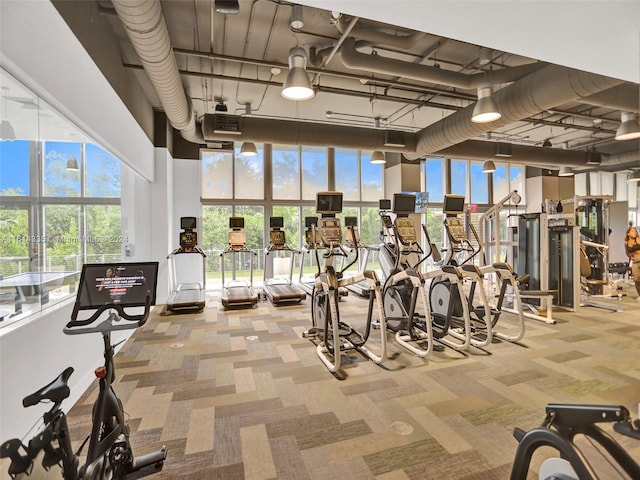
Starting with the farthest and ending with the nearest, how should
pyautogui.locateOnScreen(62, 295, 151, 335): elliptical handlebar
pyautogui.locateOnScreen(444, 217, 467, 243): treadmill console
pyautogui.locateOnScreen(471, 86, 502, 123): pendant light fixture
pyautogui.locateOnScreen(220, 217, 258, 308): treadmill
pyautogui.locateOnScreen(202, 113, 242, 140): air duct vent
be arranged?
pyautogui.locateOnScreen(220, 217, 258, 308): treadmill < pyautogui.locateOnScreen(202, 113, 242, 140): air duct vent < pyautogui.locateOnScreen(444, 217, 467, 243): treadmill console < pyautogui.locateOnScreen(471, 86, 502, 123): pendant light fixture < pyautogui.locateOnScreen(62, 295, 151, 335): elliptical handlebar

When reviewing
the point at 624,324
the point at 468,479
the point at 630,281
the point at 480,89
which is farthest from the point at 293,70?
the point at 630,281

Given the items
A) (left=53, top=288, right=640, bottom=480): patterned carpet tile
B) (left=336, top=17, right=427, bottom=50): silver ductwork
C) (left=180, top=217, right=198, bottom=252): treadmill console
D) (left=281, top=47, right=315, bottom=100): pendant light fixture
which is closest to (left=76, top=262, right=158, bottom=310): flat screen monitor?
(left=53, top=288, right=640, bottom=480): patterned carpet tile

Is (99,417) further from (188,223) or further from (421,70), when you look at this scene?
(188,223)

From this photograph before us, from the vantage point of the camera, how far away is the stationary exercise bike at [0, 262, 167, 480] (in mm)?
1567

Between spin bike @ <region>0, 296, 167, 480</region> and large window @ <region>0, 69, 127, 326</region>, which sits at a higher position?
large window @ <region>0, 69, 127, 326</region>

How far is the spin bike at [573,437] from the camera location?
4.46 ft

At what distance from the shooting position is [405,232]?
5.04 meters

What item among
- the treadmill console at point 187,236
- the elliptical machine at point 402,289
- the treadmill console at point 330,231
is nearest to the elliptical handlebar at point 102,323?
the treadmill console at point 330,231

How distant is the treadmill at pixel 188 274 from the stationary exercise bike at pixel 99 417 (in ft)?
14.8

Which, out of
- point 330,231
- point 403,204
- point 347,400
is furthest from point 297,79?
point 347,400

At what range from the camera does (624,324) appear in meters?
5.51

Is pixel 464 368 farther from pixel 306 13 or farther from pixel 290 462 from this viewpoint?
pixel 306 13

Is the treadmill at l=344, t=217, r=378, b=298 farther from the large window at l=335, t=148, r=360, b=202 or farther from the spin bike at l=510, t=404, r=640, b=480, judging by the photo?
the spin bike at l=510, t=404, r=640, b=480

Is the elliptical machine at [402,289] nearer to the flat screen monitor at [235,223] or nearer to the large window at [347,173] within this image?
the flat screen monitor at [235,223]
